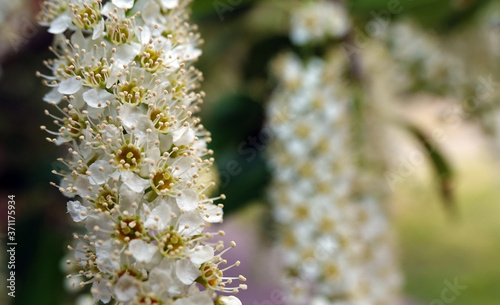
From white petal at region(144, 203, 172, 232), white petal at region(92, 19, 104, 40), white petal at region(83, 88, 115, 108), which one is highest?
white petal at region(92, 19, 104, 40)

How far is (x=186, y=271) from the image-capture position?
56 cm

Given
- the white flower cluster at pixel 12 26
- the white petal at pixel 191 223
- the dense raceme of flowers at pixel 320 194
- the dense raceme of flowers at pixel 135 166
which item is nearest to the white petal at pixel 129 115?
the dense raceme of flowers at pixel 135 166

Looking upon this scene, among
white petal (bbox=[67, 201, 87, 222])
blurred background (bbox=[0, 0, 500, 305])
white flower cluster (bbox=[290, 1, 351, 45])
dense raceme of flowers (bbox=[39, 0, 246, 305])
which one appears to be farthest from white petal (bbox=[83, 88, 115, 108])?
white flower cluster (bbox=[290, 1, 351, 45])

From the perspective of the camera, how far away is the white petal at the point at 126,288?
533mm

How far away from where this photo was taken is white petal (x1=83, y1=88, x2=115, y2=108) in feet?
1.92

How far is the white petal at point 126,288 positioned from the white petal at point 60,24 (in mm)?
313

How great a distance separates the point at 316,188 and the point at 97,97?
62 cm

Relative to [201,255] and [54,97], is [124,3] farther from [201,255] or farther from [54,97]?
[201,255]

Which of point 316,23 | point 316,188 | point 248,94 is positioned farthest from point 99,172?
point 248,94

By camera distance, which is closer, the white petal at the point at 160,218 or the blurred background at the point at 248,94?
the white petal at the point at 160,218

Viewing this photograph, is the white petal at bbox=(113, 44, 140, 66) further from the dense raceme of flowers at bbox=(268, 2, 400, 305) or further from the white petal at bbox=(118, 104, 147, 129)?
the dense raceme of flowers at bbox=(268, 2, 400, 305)

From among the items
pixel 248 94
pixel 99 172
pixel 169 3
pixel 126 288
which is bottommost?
pixel 126 288

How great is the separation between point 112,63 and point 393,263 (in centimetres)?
96

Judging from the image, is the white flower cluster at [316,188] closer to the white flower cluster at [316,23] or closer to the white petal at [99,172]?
the white flower cluster at [316,23]
